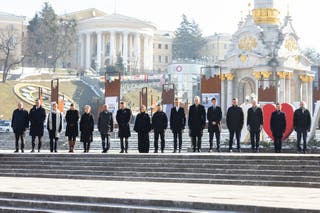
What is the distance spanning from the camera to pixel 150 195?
11.5 m

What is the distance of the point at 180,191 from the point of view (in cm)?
1239

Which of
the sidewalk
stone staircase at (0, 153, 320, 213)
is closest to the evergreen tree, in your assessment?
stone staircase at (0, 153, 320, 213)

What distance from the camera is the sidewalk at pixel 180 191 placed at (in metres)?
10.5

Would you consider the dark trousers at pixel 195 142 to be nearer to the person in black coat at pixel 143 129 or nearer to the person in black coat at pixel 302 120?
→ the person in black coat at pixel 143 129

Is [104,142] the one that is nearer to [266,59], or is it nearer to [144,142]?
[144,142]

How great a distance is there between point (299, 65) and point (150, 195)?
33938 millimetres

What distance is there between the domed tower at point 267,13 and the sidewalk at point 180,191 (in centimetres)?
3079

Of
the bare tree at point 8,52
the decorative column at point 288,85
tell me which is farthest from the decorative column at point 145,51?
the decorative column at point 288,85

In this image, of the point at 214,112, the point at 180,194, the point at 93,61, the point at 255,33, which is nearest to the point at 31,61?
the point at 93,61

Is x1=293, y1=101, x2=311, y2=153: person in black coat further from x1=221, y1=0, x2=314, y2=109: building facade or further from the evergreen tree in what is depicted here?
the evergreen tree

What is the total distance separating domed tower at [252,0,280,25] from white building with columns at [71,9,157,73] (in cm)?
5797

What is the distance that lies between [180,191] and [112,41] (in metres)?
93.8

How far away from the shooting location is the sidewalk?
10477mm

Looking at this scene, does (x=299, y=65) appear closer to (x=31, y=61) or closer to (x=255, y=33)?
(x=255, y=33)
